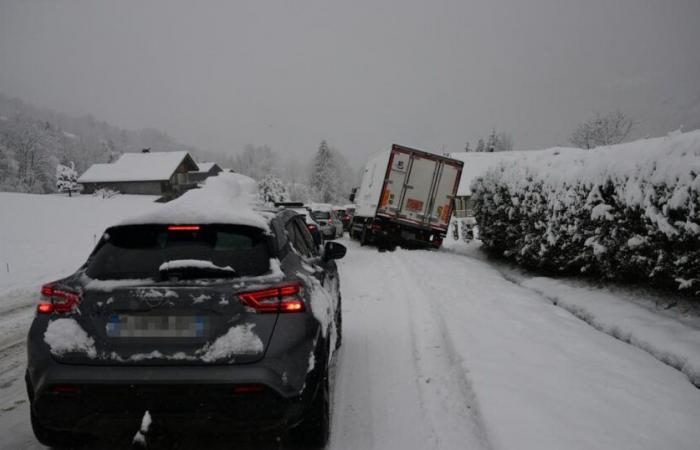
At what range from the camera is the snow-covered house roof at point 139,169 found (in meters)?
56.7

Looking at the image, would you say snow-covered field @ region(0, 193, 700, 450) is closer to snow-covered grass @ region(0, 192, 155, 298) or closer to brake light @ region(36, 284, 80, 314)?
brake light @ region(36, 284, 80, 314)

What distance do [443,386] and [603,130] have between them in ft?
168

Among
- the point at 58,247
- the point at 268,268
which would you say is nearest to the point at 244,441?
the point at 268,268

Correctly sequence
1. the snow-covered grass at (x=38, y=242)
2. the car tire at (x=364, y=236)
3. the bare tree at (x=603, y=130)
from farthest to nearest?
the bare tree at (x=603, y=130)
the car tire at (x=364, y=236)
the snow-covered grass at (x=38, y=242)

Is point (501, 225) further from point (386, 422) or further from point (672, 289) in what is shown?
point (386, 422)

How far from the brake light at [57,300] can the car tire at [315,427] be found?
5.16ft

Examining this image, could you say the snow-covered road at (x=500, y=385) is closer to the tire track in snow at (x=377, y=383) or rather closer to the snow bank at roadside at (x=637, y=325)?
the tire track in snow at (x=377, y=383)

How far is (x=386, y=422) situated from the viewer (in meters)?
3.37

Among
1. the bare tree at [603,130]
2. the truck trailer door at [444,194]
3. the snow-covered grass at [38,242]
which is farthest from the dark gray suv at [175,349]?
the bare tree at [603,130]

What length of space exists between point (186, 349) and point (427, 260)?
33.5ft

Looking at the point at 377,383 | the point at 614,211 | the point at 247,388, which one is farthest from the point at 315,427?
the point at 614,211

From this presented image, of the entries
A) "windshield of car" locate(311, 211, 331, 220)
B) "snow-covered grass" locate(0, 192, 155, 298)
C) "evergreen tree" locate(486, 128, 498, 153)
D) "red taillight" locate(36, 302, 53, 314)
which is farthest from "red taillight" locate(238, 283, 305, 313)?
"evergreen tree" locate(486, 128, 498, 153)

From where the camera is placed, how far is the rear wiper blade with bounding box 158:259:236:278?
2.54 metres

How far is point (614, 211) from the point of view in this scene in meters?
6.52
